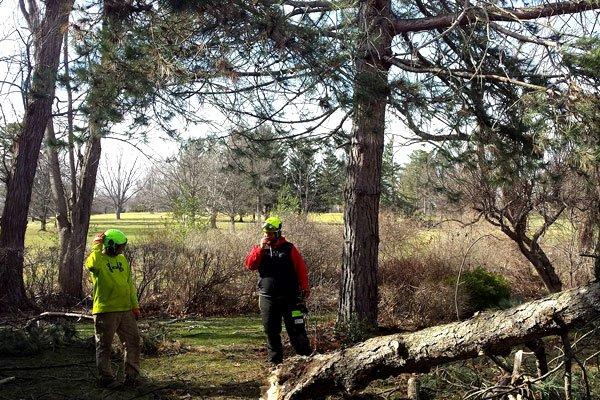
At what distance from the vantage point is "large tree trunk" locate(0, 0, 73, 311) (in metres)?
9.27

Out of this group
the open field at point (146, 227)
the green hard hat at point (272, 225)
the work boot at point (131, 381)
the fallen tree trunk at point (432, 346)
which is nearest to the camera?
the fallen tree trunk at point (432, 346)

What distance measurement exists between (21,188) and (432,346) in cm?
857

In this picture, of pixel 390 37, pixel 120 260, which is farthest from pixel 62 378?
pixel 390 37

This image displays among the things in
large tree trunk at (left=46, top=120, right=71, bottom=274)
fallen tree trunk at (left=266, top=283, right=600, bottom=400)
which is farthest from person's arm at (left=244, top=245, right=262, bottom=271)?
large tree trunk at (left=46, top=120, right=71, bottom=274)

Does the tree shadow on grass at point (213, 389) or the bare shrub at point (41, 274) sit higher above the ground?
the bare shrub at point (41, 274)

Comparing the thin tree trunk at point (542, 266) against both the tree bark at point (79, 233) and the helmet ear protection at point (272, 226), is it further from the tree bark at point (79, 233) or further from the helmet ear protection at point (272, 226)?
the tree bark at point (79, 233)

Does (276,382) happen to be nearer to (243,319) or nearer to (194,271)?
(243,319)

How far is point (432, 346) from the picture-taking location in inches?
141

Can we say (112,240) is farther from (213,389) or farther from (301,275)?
(301,275)

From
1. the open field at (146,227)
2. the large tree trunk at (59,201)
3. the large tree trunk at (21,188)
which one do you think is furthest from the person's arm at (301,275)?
the open field at (146,227)

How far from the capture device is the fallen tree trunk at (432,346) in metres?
2.96

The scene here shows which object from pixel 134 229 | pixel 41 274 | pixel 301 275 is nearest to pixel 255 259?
pixel 301 275

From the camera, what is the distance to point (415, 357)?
364cm

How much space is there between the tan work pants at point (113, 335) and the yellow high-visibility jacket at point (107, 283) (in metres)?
0.08
